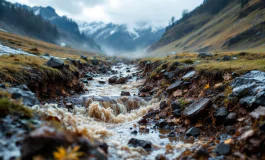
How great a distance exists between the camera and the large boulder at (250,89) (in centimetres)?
897

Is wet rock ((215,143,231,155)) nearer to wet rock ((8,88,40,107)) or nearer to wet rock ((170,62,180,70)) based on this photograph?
wet rock ((8,88,40,107))

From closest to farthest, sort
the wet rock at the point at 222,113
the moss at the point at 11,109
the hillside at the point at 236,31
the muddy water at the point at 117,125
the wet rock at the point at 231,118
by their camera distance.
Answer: the moss at the point at 11,109 < the muddy water at the point at 117,125 < the wet rock at the point at 231,118 < the wet rock at the point at 222,113 < the hillside at the point at 236,31

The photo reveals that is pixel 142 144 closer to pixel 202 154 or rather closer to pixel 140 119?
pixel 202 154

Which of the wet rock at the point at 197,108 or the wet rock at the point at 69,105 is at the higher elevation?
the wet rock at the point at 197,108

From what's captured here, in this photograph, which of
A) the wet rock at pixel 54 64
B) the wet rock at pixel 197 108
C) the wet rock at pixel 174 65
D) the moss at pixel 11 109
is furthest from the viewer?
the wet rock at pixel 174 65

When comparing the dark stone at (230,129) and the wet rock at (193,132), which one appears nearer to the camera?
the dark stone at (230,129)

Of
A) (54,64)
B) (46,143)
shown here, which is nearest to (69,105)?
(54,64)

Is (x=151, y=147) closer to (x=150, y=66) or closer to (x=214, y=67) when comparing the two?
(x=214, y=67)

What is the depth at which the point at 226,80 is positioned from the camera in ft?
41.7

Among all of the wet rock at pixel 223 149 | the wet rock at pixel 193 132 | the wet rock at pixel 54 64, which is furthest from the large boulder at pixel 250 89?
the wet rock at pixel 54 64

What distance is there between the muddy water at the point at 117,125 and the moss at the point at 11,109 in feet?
5.58

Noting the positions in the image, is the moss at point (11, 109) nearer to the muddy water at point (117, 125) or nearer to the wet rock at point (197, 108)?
the muddy water at point (117, 125)

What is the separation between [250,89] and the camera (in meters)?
9.97

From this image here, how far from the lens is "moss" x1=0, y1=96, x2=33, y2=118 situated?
6.35 m
